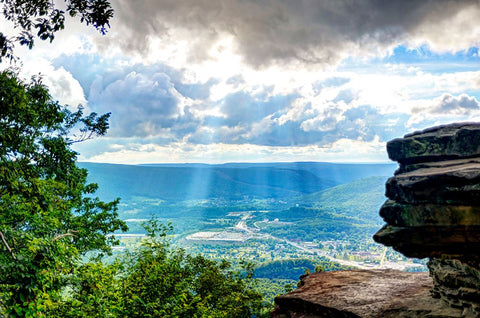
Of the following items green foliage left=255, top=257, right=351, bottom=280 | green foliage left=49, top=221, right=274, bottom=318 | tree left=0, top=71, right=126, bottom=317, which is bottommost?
green foliage left=255, top=257, right=351, bottom=280

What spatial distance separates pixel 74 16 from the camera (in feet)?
23.3

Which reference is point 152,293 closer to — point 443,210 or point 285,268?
point 443,210

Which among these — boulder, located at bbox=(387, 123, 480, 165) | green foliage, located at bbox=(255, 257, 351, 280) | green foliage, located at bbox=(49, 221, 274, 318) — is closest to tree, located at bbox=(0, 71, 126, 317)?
green foliage, located at bbox=(49, 221, 274, 318)

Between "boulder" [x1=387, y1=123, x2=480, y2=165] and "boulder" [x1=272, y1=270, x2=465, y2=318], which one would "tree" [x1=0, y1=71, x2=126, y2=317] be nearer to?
"boulder" [x1=272, y1=270, x2=465, y2=318]

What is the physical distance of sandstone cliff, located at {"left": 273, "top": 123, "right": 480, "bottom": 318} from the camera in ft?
29.2

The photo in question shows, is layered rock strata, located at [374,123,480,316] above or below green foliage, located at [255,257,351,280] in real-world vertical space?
above

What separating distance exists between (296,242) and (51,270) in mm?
182245

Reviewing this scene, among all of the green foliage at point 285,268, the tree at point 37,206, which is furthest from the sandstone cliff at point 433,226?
the green foliage at point 285,268

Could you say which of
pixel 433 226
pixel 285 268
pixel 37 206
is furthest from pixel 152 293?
→ pixel 285 268

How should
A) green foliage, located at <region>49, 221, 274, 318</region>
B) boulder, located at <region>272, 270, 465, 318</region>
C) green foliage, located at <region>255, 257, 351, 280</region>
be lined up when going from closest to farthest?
boulder, located at <region>272, 270, 465, 318</region>
green foliage, located at <region>49, 221, 274, 318</region>
green foliage, located at <region>255, 257, 351, 280</region>

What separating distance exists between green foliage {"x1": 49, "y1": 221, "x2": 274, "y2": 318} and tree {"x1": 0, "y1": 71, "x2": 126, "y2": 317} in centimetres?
105

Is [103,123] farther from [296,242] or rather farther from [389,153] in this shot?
[296,242]

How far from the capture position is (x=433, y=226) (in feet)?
30.5

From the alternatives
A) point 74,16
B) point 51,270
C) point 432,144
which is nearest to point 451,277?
point 432,144
